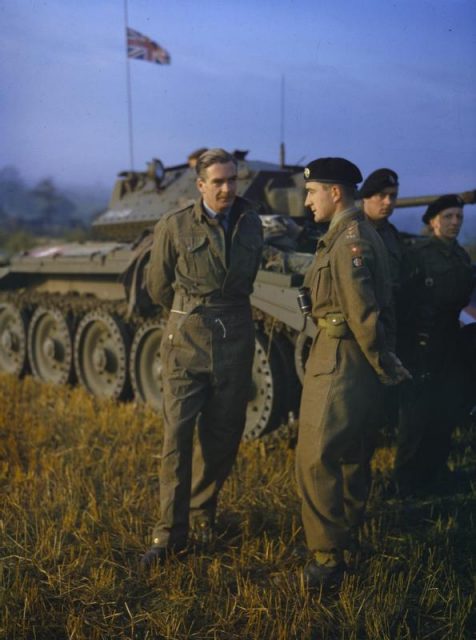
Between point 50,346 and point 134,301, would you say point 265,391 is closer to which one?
point 134,301

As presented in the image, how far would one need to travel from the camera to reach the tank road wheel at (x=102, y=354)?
325 inches

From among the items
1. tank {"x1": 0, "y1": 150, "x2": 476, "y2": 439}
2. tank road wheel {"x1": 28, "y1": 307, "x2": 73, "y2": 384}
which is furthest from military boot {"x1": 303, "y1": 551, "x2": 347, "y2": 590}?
tank road wheel {"x1": 28, "y1": 307, "x2": 73, "y2": 384}

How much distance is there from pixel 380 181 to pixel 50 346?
5585 millimetres

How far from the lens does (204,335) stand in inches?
161

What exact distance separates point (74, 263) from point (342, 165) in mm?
5588

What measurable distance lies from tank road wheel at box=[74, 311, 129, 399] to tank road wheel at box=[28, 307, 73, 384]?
0.65ft

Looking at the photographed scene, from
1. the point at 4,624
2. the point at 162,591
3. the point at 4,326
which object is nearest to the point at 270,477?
the point at 162,591

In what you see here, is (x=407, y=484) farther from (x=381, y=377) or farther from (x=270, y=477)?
(x=381, y=377)

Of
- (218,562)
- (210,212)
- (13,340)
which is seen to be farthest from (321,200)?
(13,340)

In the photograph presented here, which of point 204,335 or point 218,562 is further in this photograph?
point 204,335

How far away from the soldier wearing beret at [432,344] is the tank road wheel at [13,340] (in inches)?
243

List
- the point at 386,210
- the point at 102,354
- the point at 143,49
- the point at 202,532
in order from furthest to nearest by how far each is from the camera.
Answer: the point at 143,49 → the point at 102,354 → the point at 386,210 → the point at 202,532

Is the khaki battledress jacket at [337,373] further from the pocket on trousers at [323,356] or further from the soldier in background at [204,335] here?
the soldier in background at [204,335]

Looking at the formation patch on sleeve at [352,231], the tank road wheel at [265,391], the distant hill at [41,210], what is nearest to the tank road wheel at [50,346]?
the tank road wheel at [265,391]
